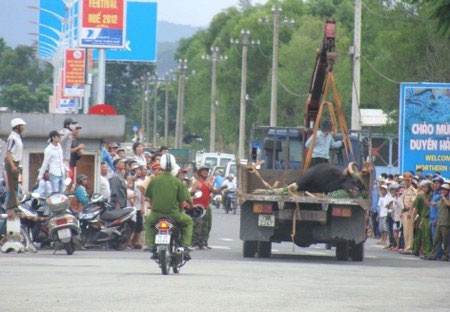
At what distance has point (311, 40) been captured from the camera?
94875mm

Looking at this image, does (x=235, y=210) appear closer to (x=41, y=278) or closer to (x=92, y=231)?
(x=92, y=231)

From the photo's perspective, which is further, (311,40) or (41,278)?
(311,40)

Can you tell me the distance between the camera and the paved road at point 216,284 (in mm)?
16766

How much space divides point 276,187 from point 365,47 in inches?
1979

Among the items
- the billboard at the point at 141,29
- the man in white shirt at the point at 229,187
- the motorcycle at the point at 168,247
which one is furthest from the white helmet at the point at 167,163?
the billboard at the point at 141,29

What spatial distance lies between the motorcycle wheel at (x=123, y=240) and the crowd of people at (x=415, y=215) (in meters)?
6.54

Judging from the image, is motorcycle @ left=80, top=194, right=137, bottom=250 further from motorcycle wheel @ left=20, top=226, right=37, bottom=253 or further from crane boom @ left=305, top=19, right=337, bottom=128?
crane boom @ left=305, top=19, right=337, bottom=128

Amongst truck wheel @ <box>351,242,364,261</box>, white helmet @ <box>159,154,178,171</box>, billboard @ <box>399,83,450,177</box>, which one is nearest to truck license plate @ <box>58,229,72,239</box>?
truck wheel @ <box>351,242,364,261</box>

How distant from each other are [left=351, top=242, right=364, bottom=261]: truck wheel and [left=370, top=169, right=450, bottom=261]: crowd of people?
373 centimetres

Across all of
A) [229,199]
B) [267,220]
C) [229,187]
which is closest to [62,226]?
[267,220]

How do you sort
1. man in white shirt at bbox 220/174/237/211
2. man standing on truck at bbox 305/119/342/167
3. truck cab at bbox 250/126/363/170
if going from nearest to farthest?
1. man standing on truck at bbox 305/119/342/167
2. truck cab at bbox 250/126/363/170
3. man in white shirt at bbox 220/174/237/211

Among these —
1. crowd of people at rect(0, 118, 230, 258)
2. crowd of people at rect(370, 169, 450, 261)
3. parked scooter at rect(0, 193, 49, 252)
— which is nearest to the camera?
crowd of people at rect(0, 118, 230, 258)

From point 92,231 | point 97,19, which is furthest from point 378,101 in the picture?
point 92,231

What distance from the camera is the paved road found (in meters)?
16.8
